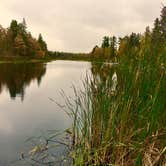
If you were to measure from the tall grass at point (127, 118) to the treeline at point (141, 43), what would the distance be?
15 centimetres

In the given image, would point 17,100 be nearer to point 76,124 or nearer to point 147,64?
point 76,124

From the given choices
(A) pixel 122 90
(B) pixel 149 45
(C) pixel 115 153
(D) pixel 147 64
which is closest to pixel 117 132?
(C) pixel 115 153

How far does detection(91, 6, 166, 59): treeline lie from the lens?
4426mm

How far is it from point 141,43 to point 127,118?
106 cm

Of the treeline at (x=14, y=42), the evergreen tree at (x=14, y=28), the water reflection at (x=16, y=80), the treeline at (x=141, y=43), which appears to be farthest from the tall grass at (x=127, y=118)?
the evergreen tree at (x=14, y=28)

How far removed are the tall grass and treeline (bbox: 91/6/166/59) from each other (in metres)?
0.15

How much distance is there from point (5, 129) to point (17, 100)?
539 centimetres

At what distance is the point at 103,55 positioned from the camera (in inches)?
207

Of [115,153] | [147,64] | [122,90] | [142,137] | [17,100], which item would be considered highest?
[147,64]

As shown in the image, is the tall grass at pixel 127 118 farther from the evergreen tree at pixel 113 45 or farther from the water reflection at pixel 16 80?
the water reflection at pixel 16 80

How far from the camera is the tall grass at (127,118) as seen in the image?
3.82 meters

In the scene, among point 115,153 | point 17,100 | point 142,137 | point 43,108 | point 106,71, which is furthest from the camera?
point 17,100

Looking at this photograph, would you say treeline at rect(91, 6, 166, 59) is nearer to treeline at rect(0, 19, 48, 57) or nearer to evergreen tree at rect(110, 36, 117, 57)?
evergreen tree at rect(110, 36, 117, 57)

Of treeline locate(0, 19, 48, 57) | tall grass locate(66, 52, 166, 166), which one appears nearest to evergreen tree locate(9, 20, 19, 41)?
treeline locate(0, 19, 48, 57)
